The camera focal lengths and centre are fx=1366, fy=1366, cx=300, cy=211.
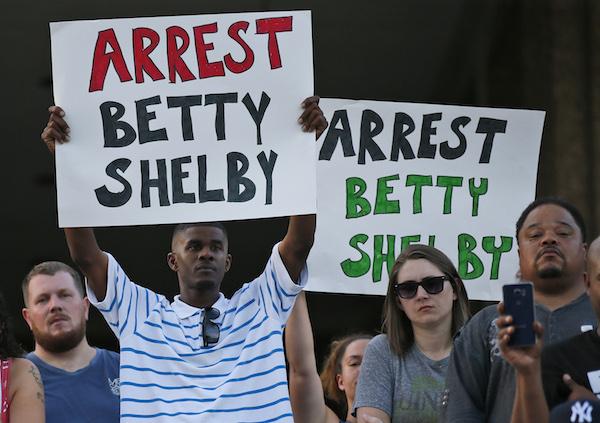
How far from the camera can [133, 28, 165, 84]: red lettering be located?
4.53 meters

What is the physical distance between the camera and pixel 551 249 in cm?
412

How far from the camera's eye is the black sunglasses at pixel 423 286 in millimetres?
4438

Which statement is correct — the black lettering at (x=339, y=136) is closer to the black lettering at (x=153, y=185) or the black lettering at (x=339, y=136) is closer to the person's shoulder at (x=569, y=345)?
the black lettering at (x=153, y=185)

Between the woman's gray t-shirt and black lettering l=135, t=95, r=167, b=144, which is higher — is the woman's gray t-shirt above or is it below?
below

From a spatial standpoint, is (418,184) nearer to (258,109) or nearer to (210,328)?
(258,109)

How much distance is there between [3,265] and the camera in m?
11.1

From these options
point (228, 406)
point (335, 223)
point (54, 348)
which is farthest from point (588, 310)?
point (54, 348)

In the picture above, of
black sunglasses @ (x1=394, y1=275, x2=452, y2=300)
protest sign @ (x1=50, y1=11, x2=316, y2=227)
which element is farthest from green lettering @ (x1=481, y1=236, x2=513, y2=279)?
protest sign @ (x1=50, y1=11, x2=316, y2=227)

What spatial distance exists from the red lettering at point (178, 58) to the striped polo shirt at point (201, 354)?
663 millimetres

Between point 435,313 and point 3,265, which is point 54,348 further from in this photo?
point 3,265

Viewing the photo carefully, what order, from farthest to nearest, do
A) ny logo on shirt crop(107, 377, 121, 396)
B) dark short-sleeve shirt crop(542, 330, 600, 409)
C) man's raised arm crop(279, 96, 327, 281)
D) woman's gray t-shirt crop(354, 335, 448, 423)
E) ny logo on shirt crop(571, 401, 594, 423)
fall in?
ny logo on shirt crop(107, 377, 121, 396)
man's raised arm crop(279, 96, 327, 281)
woman's gray t-shirt crop(354, 335, 448, 423)
dark short-sleeve shirt crop(542, 330, 600, 409)
ny logo on shirt crop(571, 401, 594, 423)

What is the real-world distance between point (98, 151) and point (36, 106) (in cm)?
495

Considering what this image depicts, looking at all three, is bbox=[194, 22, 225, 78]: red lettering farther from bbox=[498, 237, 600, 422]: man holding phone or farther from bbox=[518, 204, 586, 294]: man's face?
bbox=[498, 237, 600, 422]: man holding phone

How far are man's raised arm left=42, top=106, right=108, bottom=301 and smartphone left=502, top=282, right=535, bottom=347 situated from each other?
1.57 metres
